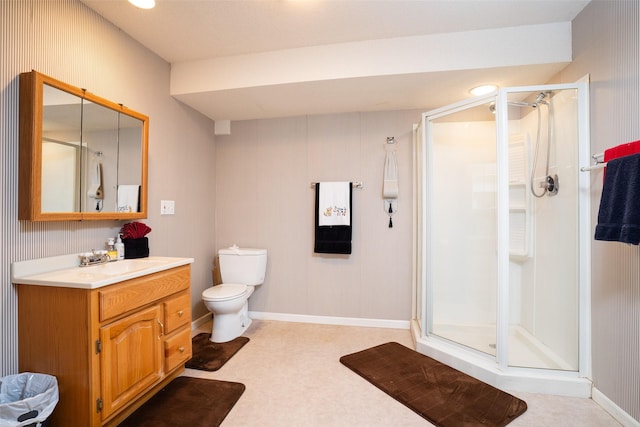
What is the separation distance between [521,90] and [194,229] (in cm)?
287

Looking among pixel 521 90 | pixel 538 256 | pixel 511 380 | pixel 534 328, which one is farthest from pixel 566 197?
pixel 511 380

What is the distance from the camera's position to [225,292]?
7.94ft

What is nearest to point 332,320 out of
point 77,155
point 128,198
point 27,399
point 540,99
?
point 128,198

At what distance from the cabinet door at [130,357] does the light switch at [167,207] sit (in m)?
0.95

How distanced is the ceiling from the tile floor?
7.00ft

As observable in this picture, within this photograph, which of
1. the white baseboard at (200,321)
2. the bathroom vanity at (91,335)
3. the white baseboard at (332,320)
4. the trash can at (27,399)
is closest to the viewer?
the trash can at (27,399)

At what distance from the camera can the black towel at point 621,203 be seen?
1.28 m

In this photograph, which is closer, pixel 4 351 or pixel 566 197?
pixel 4 351

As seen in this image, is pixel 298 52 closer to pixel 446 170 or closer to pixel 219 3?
pixel 219 3

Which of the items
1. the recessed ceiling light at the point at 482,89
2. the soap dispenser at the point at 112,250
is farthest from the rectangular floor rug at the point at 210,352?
the recessed ceiling light at the point at 482,89

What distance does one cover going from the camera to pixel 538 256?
89.7 inches

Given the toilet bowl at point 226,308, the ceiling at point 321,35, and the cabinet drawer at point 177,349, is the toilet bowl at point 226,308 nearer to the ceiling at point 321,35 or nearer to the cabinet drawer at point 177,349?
the cabinet drawer at point 177,349

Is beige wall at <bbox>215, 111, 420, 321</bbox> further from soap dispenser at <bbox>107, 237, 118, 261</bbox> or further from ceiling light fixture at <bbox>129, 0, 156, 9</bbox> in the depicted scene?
ceiling light fixture at <bbox>129, 0, 156, 9</bbox>

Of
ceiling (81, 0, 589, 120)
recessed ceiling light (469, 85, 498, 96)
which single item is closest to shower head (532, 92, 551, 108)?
ceiling (81, 0, 589, 120)
